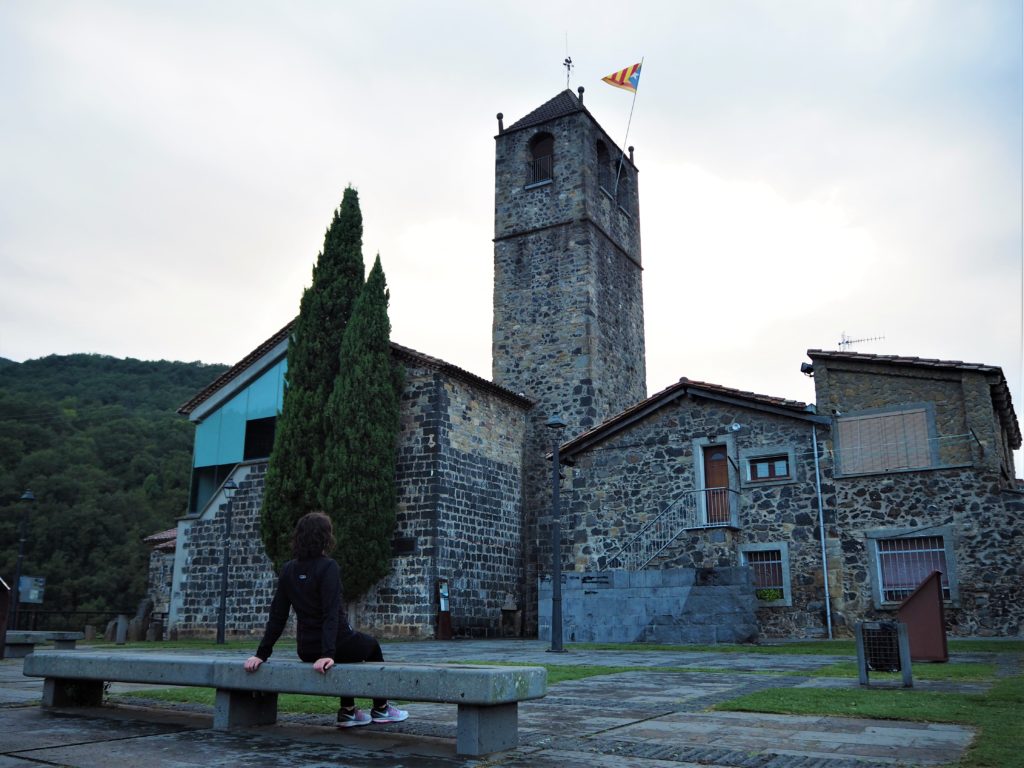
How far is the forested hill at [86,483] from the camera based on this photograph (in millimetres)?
39312

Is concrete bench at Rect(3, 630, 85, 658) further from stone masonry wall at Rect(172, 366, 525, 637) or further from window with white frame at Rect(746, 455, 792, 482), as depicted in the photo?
window with white frame at Rect(746, 455, 792, 482)

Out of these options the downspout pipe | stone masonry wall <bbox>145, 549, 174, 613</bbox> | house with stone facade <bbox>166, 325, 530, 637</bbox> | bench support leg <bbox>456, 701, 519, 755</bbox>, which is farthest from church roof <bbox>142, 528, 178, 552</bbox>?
bench support leg <bbox>456, 701, 519, 755</bbox>

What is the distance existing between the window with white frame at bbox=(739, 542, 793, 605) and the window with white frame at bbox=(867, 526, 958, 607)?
65.8 inches

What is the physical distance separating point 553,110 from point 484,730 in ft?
85.6

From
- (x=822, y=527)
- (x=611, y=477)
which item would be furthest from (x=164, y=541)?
(x=822, y=527)

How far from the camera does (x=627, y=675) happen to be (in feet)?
30.9

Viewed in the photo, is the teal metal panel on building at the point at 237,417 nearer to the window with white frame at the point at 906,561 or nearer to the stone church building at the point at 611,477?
the stone church building at the point at 611,477

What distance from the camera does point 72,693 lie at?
6641mm

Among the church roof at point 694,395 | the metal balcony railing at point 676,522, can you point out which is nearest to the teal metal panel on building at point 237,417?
the church roof at point 694,395

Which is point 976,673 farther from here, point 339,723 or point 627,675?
point 339,723

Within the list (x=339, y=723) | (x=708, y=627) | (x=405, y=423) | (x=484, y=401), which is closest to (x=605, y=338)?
(x=484, y=401)

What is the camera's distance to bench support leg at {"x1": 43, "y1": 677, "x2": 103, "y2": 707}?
6.53m

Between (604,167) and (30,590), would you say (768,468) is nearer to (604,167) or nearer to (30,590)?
(604,167)

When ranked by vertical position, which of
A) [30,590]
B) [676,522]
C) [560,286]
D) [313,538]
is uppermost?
[560,286]
